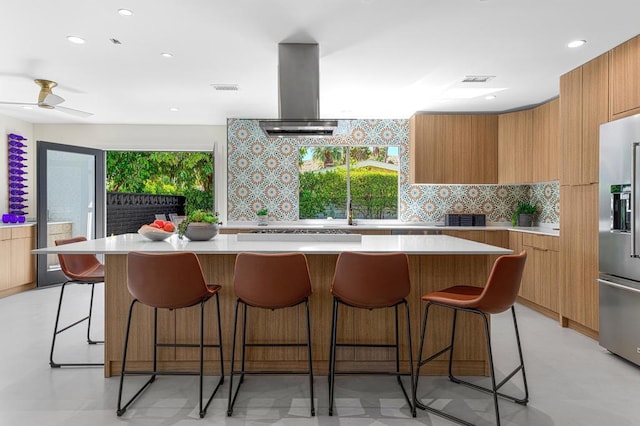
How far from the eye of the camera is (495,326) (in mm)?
4023

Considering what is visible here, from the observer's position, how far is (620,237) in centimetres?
310

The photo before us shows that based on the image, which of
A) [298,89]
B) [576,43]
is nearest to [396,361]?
[298,89]

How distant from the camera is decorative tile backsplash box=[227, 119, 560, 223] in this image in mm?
6234

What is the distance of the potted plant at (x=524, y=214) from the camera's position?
5.66m

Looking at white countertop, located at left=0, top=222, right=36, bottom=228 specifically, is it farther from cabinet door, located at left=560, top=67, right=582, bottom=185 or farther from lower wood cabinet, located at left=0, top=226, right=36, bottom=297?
cabinet door, located at left=560, top=67, right=582, bottom=185

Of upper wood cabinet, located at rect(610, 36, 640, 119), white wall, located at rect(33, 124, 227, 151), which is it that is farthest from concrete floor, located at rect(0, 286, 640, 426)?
white wall, located at rect(33, 124, 227, 151)

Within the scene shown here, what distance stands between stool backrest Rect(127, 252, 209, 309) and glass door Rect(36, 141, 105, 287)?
432 centimetres

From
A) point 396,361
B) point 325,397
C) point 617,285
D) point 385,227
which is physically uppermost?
point 385,227

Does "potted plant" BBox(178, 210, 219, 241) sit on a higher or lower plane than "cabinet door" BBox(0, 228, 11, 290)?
higher

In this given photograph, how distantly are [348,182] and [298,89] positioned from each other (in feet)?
10.3

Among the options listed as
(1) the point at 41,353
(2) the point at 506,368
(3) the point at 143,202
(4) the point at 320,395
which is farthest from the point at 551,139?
(3) the point at 143,202

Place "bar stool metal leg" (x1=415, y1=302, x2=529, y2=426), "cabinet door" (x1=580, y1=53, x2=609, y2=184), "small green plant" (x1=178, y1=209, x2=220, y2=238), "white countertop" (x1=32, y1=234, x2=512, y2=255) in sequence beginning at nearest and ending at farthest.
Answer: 1. "bar stool metal leg" (x1=415, y1=302, x2=529, y2=426)
2. "white countertop" (x1=32, y1=234, x2=512, y2=255)
3. "small green plant" (x1=178, y1=209, x2=220, y2=238)
4. "cabinet door" (x1=580, y1=53, x2=609, y2=184)

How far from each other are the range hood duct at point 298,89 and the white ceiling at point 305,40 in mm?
112

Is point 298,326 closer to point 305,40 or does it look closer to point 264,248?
→ point 264,248
